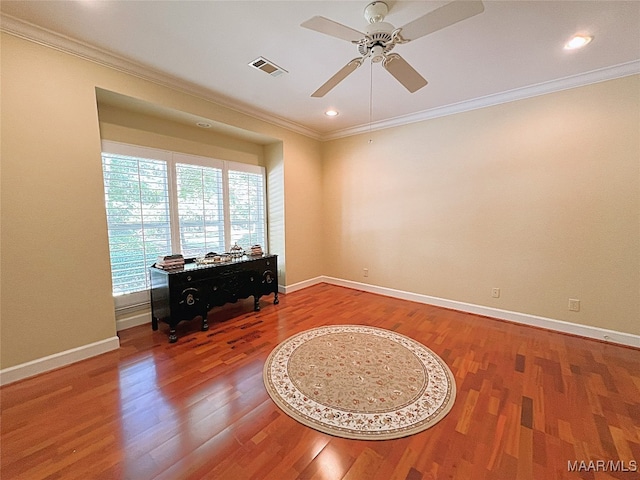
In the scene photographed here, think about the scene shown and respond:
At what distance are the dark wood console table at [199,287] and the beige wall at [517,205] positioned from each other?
1.97 metres

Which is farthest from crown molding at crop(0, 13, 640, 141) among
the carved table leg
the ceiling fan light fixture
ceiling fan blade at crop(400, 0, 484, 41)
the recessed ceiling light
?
the carved table leg

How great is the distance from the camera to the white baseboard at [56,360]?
2029 mm

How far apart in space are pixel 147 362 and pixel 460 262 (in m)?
3.75

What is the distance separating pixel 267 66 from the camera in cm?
246

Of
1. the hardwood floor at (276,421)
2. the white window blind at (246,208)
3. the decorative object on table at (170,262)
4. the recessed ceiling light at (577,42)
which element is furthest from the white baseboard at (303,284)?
the recessed ceiling light at (577,42)

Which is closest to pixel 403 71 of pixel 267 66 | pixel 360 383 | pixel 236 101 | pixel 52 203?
pixel 267 66

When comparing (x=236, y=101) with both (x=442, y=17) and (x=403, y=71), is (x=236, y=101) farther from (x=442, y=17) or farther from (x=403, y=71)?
(x=442, y=17)

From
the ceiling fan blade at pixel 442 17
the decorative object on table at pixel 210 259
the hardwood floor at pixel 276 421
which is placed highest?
the ceiling fan blade at pixel 442 17

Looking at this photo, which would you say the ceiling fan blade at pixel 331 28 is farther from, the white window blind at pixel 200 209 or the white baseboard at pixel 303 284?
the white baseboard at pixel 303 284

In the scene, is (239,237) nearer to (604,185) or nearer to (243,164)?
(243,164)

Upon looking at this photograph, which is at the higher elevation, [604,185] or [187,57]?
[187,57]

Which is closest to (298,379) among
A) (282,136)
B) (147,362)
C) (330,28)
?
(147,362)

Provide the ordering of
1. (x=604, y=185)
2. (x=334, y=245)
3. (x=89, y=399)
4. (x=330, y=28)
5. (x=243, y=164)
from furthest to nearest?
(x=334, y=245)
(x=243, y=164)
(x=604, y=185)
(x=89, y=399)
(x=330, y=28)

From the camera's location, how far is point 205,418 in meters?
1.70
